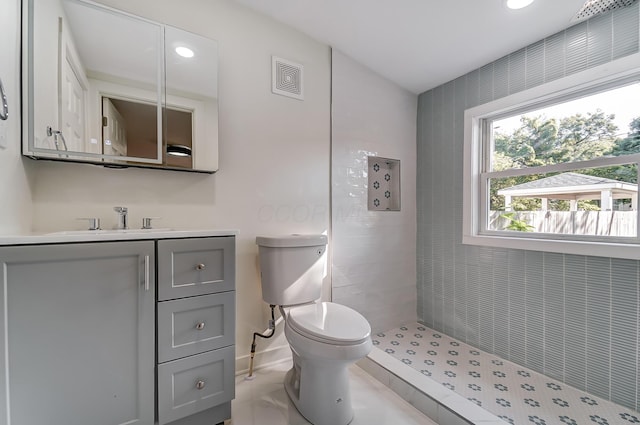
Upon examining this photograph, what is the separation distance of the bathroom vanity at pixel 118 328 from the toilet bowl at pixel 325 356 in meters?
0.33

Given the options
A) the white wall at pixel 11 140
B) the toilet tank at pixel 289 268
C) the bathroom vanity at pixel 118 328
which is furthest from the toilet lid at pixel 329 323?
the white wall at pixel 11 140

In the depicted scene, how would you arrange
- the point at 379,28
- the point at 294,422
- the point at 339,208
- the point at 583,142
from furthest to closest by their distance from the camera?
the point at 339,208
the point at 379,28
the point at 583,142
the point at 294,422

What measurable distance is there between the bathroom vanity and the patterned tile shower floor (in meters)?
1.21

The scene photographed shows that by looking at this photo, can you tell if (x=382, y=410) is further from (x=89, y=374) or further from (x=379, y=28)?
(x=379, y=28)

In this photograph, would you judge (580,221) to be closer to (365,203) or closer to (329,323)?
(365,203)

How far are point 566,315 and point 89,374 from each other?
2297mm

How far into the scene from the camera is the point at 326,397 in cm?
130

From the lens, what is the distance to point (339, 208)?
2043 millimetres

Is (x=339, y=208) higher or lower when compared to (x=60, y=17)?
lower

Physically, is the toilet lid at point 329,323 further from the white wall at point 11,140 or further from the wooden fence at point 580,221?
the wooden fence at point 580,221

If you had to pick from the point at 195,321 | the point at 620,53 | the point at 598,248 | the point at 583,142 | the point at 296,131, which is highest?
the point at 620,53

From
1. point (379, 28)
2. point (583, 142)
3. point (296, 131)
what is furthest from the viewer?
point (296, 131)

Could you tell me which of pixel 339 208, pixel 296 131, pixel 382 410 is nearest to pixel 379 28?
pixel 296 131

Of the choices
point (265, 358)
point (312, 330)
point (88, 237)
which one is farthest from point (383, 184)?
point (88, 237)
